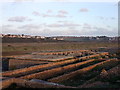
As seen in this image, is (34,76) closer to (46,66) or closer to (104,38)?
(46,66)

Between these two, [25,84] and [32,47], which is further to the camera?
Result: [32,47]

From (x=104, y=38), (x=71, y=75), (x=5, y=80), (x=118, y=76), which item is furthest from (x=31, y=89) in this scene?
(x=104, y=38)

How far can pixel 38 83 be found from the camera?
8961 mm

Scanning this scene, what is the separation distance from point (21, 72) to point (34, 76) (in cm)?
147

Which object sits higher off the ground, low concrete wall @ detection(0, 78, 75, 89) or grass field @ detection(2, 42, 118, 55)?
grass field @ detection(2, 42, 118, 55)

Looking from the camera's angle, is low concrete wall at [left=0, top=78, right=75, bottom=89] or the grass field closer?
low concrete wall at [left=0, top=78, right=75, bottom=89]

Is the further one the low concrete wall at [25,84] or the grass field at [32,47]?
the grass field at [32,47]

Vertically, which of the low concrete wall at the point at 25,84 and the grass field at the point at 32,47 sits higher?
the grass field at the point at 32,47

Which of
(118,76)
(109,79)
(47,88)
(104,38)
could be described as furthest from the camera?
(104,38)

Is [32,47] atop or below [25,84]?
atop

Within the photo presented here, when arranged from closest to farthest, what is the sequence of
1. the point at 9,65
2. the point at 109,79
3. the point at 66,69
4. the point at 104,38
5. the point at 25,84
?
the point at 25,84 < the point at 109,79 < the point at 66,69 < the point at 9,65 < the point at 104,38

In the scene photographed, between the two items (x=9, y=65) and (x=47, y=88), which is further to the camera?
(x=9, y=65)

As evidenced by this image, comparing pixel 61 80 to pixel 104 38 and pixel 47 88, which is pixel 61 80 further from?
pixel 104 38

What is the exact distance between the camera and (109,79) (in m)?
11.6
